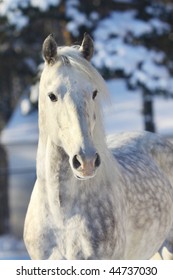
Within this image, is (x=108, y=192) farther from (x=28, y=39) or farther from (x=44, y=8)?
(x=28, y=39)

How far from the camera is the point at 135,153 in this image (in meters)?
4.30

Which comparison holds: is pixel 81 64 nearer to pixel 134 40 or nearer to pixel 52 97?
pixel 52 97

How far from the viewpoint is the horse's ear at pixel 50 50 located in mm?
3244

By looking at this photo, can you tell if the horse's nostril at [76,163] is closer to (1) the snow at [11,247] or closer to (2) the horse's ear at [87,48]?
(2) the horse's ear at [87,48]

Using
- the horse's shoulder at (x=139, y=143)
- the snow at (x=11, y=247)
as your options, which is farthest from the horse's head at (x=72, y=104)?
the snow at (x=11, y=247)

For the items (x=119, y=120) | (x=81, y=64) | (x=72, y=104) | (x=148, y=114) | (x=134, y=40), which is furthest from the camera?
(x=119, y=120)

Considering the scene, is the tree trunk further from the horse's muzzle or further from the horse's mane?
the horse's muzzle

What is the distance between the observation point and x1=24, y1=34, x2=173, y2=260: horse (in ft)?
10.0

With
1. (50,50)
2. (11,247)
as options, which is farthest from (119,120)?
(50,50)

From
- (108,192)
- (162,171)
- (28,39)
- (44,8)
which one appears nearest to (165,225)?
(162,171)

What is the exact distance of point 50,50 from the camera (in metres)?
3.26

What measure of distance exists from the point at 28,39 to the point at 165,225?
7733 mm

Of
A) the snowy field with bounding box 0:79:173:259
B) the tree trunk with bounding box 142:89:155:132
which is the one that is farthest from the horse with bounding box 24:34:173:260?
the snowy field with bounding box 0:79:173:259

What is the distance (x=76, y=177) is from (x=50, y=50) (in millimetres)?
651
